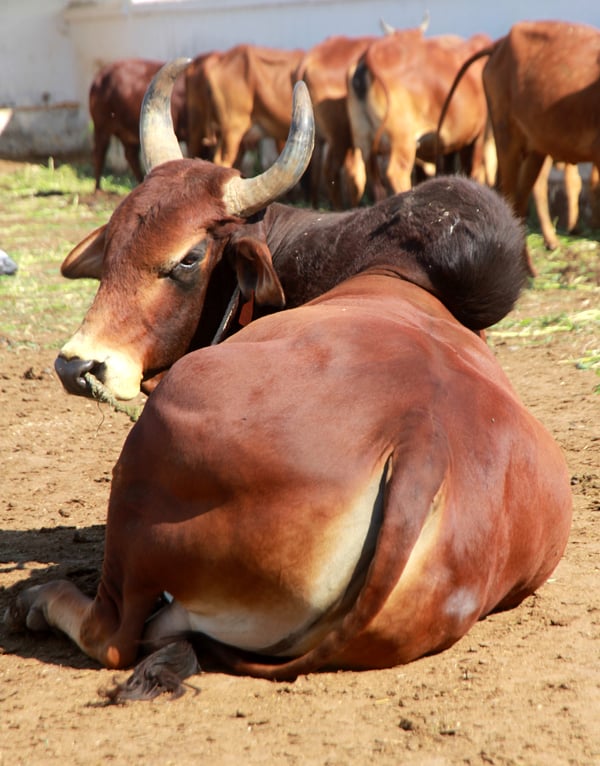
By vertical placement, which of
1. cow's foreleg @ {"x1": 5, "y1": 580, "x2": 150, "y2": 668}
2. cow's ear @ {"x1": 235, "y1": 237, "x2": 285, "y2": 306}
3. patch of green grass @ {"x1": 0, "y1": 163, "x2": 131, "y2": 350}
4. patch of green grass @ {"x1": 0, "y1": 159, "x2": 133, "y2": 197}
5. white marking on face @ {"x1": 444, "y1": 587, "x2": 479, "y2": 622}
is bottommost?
patch of green grass @ {"x1": 0, "y1": 159, "x2": 133, "y2": 197}

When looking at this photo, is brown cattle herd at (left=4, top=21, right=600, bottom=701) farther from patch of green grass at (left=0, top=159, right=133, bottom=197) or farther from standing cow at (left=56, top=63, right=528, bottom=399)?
patch of green grass at (left=0, top=159, right=133, bottom=197)

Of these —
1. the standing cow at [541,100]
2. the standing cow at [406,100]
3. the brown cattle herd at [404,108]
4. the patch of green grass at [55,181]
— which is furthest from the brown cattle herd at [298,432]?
the patch of green grass at [55,181]

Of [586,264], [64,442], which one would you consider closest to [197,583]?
[64,442]

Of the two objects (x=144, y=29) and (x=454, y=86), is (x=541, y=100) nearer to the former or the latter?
(x=454, y=86)

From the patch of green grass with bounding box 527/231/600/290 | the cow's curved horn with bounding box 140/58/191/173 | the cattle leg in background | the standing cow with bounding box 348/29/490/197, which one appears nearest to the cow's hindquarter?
the cow's curved horn with bounding box 140/58/191/173

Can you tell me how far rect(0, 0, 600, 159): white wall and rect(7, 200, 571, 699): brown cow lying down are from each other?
31.5ft

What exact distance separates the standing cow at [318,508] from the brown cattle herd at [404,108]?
6.88m

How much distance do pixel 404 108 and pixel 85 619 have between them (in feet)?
30.6

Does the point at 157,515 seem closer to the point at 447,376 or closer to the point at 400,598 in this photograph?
the point at 400,598

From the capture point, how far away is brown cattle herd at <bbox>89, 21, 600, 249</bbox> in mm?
9758

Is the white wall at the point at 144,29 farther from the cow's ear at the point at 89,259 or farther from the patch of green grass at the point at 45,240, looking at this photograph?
the cow's ear at the point at 89,259

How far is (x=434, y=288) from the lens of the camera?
3924 mm

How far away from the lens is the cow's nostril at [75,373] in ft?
12.0

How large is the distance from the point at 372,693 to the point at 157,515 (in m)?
0.68
